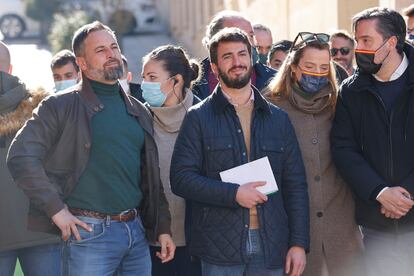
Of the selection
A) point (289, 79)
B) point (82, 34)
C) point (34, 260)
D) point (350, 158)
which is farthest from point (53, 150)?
point (350, 158)

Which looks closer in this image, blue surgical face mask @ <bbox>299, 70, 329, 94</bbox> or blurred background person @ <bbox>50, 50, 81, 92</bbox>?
blue surgical face mask @ <bbox>299, 70, 329, 94</bbox>

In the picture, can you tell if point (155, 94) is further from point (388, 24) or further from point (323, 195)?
point (388, 24)

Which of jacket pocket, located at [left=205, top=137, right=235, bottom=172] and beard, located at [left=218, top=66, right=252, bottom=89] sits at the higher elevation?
beard, located at [left=218, top=66, right=252, bottom=89]

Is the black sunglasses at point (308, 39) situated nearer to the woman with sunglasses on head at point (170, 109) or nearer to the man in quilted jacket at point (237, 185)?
the man in quilted jacket at point (237, 185)

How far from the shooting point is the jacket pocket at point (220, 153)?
5199mm

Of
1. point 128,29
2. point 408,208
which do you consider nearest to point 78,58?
point 408,208

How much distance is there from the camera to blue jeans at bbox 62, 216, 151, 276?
16.4ft

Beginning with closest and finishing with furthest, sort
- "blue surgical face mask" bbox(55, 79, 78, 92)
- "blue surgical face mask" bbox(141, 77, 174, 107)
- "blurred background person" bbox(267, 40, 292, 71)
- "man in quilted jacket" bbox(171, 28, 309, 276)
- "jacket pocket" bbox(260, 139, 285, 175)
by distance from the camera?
"man in quilted jacket" bbox(171, 28, 309, 276)
"jacket pocket" bbox(260, 139, 285, 175)
"blue surgical face mask" bbox(141, 77, 174, 107)
"blue surgical face mask" bbox(55, 79, 78, 92)
"blurred background person" bbox(267, 40, 292, 71)

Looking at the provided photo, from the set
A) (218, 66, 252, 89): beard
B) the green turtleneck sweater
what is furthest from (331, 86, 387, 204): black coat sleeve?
the green turtleneck sweater

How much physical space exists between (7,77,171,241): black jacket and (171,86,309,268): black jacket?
0.94 ft

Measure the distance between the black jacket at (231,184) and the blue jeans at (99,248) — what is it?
399mm

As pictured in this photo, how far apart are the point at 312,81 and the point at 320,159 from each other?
0.50 metres

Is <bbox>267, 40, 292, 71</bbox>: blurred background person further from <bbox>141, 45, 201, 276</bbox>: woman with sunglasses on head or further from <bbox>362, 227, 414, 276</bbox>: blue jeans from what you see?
<bbox>362, 227, 414, 276</bbox>: blue jeans

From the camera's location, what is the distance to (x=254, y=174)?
518cm
